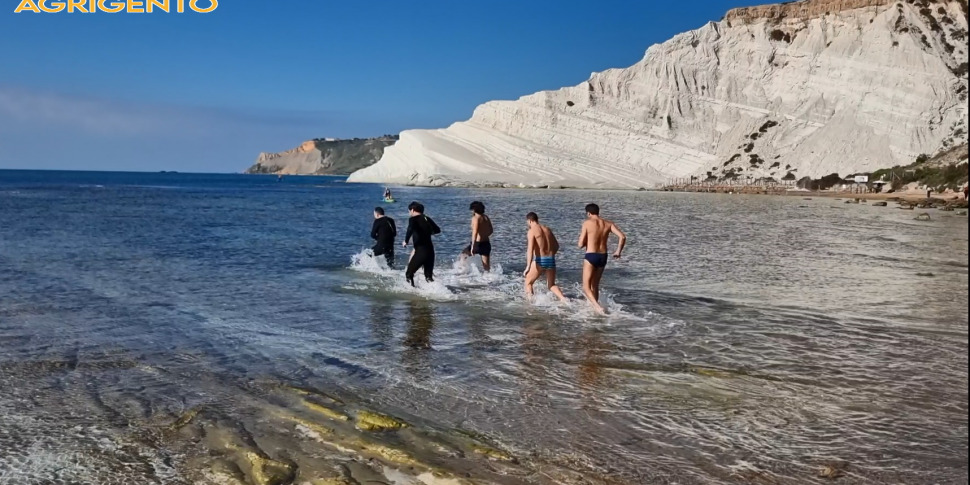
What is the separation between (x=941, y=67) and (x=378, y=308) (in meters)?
81.5

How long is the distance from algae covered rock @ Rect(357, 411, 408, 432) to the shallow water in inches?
4.3

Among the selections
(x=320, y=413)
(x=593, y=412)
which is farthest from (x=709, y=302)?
(x=320, y=413)

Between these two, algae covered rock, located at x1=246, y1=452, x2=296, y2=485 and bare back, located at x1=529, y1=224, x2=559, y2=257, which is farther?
bare back, located at x1=529, y1=224, x2=559, y2=257

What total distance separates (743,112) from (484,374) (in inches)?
3562

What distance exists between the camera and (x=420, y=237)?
12.0 m

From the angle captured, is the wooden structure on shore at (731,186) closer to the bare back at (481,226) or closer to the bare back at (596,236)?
the bare back at (481,226)

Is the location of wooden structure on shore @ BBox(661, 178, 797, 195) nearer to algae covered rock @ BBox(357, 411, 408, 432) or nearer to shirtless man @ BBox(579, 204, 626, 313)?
shirtless man @ BBox(579, 204, 626, 313)

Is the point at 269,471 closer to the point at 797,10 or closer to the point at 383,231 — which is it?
the point at 383,231

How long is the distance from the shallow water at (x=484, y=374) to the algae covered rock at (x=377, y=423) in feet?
0.36

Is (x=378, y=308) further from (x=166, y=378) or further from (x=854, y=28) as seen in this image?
(x=854, y=28)

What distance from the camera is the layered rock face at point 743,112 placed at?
74812mm

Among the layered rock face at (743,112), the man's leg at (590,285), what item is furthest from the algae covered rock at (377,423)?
the layered rock face at (743,112)

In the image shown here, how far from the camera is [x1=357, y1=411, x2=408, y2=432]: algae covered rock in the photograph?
18.1 feet

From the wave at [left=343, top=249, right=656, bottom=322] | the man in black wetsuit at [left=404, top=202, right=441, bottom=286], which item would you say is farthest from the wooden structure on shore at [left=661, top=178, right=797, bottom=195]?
the man in black wetsuit at [left=404, top=202, right=441, bottom=286]
